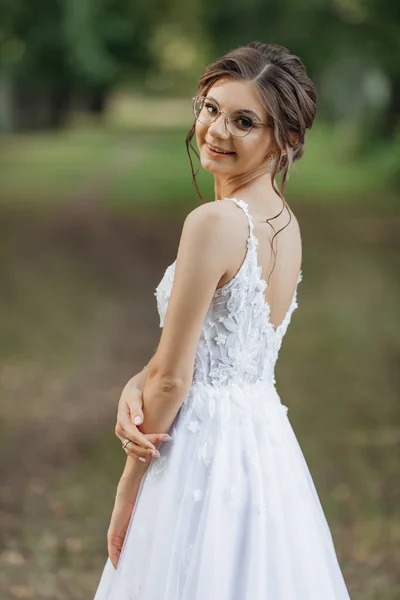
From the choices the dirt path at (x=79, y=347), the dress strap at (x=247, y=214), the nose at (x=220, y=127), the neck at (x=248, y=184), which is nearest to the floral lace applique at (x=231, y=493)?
the dress strap at (x=247, y=214)

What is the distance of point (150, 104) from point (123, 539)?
2760 inches

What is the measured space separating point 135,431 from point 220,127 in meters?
0.73

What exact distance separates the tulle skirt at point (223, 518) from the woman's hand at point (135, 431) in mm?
55

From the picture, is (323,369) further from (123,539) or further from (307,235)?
(307,235)

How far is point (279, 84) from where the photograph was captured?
92.3 inches

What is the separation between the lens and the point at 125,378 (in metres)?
8.06

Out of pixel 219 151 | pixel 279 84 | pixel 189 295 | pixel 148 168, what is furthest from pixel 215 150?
pixel 148 168

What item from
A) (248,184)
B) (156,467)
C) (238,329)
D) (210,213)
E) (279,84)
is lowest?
(156,467)

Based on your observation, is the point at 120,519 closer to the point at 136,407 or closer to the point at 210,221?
the point at 136,407

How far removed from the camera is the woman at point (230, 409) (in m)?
2.32

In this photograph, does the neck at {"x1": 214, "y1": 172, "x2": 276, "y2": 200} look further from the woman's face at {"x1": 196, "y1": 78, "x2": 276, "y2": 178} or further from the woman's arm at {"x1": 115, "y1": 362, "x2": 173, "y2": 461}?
the woman's arm at {"x1": 115, "y1": 362, "x2": 173, "y2": 461}

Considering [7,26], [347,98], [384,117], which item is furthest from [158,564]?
[347,98]

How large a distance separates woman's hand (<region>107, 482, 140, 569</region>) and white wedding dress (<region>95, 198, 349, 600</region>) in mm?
29

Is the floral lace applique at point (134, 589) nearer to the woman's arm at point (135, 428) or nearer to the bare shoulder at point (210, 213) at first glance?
the woman's arm at point (135, 428)
